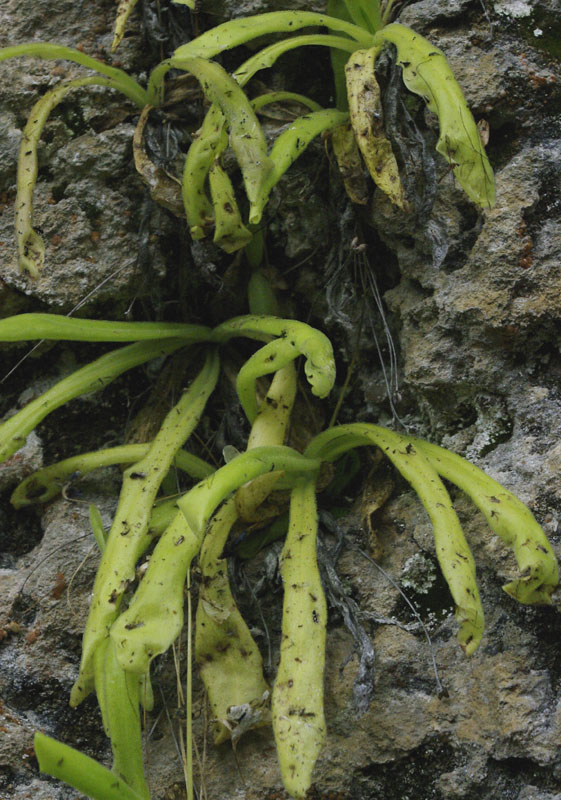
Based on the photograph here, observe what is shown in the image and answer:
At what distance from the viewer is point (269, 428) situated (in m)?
1.38

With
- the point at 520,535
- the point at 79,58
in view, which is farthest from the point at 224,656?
the point at 79,58

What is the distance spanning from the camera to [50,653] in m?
1.34

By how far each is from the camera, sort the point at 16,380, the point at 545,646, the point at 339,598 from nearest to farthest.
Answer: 1. the point at 545,646
2. the point at 339,598
3. the point at 16,380

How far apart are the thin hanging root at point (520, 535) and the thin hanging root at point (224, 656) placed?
42cm

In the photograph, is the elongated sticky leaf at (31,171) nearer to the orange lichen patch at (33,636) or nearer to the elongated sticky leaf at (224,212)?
the elongated sticky leaf at (224,212)

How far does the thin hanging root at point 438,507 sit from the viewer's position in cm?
103

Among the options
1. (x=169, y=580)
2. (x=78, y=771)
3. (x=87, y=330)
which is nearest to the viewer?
(x=78, y=771)

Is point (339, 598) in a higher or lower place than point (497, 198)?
lower

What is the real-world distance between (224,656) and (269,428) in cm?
40

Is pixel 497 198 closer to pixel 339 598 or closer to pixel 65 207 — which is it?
pixel 339 598

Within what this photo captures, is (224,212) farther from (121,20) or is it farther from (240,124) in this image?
(121,20)

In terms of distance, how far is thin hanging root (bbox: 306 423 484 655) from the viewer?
1.03m

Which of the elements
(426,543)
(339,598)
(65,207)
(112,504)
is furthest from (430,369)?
(65,207)

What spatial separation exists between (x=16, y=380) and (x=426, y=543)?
3.08 feet
